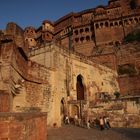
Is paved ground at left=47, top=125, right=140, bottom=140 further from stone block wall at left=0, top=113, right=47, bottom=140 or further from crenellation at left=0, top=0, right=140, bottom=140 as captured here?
stone block wall at left=0, top=113, right=47, bottom=140

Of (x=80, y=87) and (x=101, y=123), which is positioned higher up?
(x=80, y=87)

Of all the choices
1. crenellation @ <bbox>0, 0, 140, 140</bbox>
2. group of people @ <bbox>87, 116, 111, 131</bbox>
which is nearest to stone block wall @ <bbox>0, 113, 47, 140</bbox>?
crenellation @ <bbox>0, 0, 140, 140</bbox>

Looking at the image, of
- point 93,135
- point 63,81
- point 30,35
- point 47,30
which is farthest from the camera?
point 30,35

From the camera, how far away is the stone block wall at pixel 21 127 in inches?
161

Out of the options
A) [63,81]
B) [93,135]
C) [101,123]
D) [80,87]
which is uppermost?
[63,81]

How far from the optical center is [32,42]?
159ft

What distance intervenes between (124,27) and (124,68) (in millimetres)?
15684

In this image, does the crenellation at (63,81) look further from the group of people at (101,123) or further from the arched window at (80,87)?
the group of people at (101,123)

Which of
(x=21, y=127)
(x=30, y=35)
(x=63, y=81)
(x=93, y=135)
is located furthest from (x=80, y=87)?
A: (x=30, y=35)

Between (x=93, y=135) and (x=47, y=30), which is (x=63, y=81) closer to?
(x=93, y=135)

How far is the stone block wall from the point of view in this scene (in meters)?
4.10

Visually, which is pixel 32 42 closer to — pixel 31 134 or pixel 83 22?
pixel 83 22

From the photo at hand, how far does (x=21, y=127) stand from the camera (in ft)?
14.8

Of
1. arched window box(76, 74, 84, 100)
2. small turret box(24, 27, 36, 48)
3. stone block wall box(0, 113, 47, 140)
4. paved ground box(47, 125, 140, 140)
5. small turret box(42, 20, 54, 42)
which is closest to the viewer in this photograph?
stone block wall box(0, 113, 47, 140)
